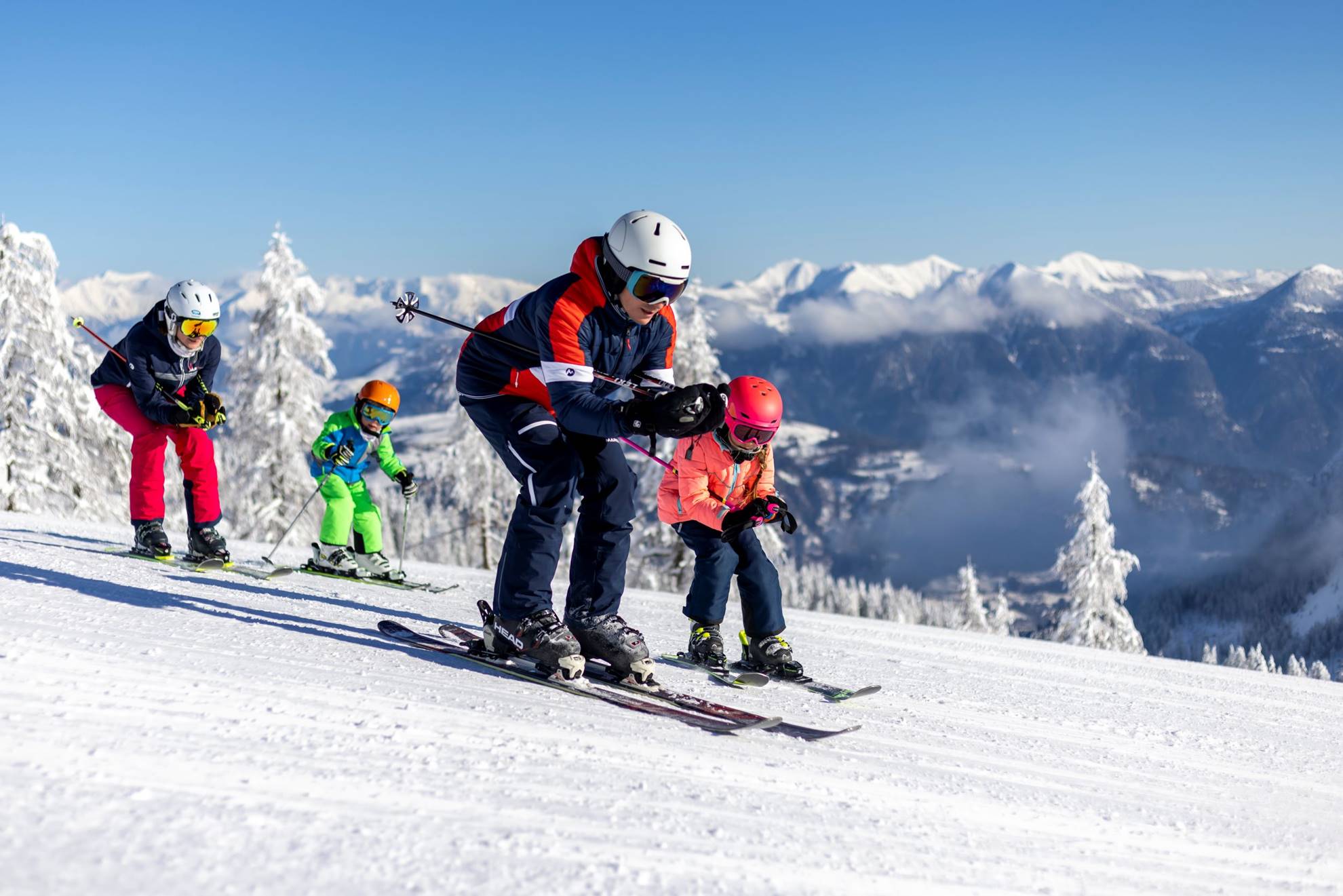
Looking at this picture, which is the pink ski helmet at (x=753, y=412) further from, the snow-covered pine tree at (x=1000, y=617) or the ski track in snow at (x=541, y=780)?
the snow-covered pine tree at (x=1000, y=617)

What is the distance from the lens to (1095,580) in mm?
29688

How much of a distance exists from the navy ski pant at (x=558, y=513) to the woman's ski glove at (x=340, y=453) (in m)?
4.18

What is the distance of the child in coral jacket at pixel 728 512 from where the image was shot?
18.8ft

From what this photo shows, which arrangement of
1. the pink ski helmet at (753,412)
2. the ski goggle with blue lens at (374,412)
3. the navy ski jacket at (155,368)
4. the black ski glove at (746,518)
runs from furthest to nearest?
the ski goggle with blue lens at (374,412) < the navy ski jacket at (155,368) < the pink ski helmet at (753,412) < the black ski glove at (746,518)

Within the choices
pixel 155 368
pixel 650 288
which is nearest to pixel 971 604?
pixel 155 368

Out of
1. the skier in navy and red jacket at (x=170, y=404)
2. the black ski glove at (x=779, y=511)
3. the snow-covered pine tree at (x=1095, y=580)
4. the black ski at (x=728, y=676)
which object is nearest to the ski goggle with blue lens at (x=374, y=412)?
the skier in navy and red jacket at (x=170, y=404)

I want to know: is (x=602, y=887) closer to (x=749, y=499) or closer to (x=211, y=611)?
(x=749, y=499)

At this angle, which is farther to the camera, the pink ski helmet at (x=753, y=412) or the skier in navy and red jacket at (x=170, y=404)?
the skier in navy and red jacket at (x=170, y=404)

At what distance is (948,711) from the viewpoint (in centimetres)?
561

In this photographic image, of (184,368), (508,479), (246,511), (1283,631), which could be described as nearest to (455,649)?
(184,368)

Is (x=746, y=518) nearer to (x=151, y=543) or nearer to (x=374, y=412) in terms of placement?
(x=374, y=412)

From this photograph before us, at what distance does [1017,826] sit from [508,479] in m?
29.3

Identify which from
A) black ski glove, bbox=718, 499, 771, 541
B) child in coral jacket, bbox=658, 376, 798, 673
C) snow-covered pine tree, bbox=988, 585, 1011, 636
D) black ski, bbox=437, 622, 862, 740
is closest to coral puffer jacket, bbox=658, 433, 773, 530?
child in coral jacket, bbox=658, 376, 798, 673

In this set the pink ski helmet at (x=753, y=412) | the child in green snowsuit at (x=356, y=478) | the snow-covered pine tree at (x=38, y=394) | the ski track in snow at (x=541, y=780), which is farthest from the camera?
the snow-covered pine tree at (x=38, y=394)
